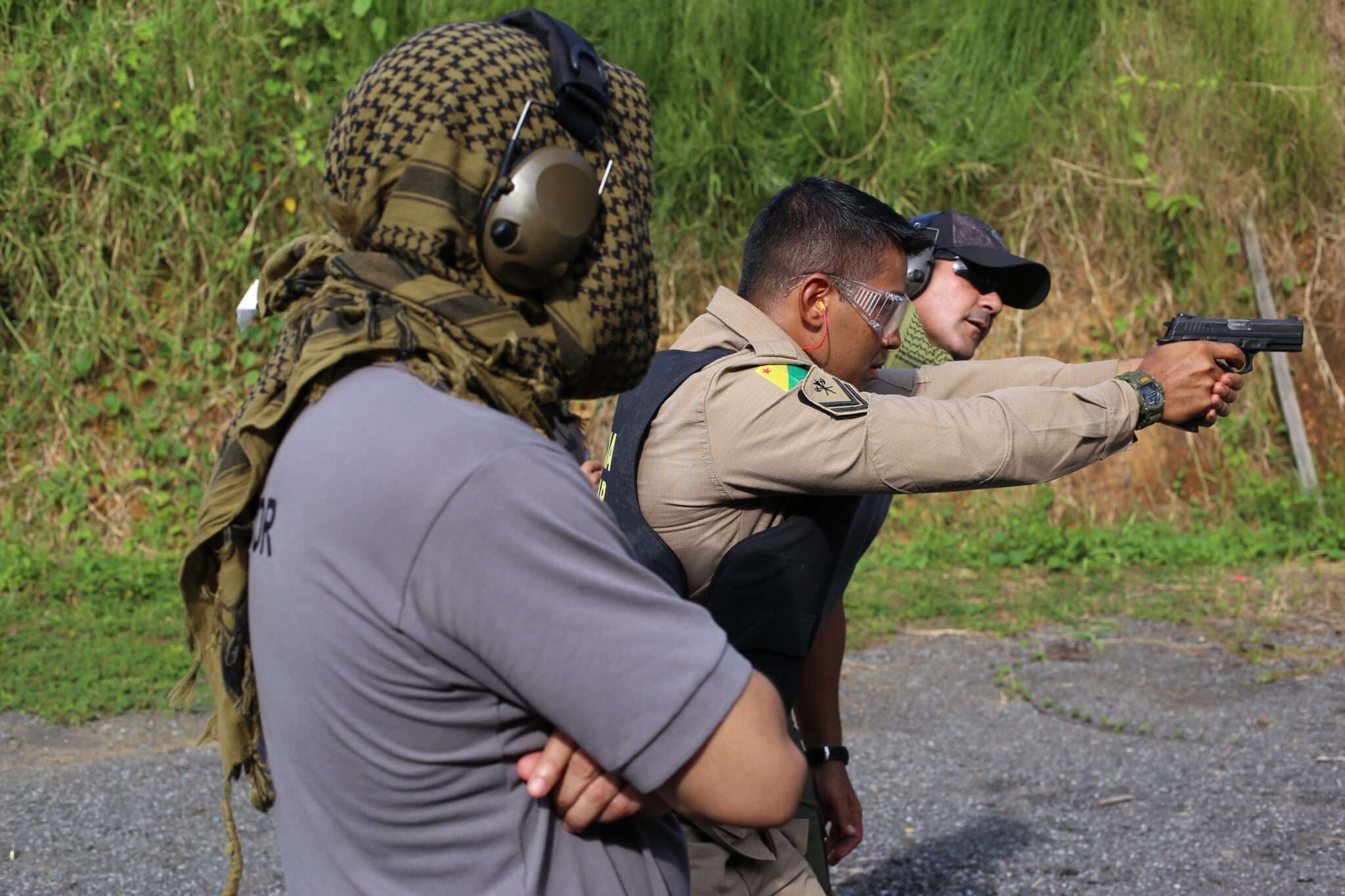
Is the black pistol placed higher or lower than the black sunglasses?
higher

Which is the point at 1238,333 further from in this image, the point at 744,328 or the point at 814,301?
the point at 744,328

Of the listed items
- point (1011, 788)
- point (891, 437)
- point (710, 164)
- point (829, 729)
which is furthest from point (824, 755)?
point (710, 164)

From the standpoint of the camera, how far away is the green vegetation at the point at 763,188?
7.20 meters

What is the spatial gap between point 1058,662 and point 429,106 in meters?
5.14

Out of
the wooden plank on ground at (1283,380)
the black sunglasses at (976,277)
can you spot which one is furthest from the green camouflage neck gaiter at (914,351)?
the wooden plank on ground at (1283,380)

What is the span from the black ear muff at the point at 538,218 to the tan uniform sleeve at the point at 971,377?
1669 millimetres

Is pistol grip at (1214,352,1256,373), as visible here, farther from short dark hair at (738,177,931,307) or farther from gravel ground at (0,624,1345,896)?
gravel ground at (0,624,1345,896)

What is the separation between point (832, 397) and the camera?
2.07 meters

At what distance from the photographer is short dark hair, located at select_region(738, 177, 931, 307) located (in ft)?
7.95

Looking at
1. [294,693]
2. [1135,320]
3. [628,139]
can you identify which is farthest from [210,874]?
[1135,320]

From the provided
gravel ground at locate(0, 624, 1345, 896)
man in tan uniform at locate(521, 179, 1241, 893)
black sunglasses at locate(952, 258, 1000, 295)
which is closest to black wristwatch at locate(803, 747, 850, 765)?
man in tan uniform at locate(521, 179, 1241, 893)

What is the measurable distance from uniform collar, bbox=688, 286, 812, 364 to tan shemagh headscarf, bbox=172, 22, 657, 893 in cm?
92

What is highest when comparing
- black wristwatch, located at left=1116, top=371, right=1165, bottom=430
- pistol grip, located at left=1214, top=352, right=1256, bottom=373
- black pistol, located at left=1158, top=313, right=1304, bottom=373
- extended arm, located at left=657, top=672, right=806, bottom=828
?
black pistol, located at left=1158, top=313, right=1304, bottom=373

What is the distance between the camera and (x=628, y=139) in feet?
4.58
